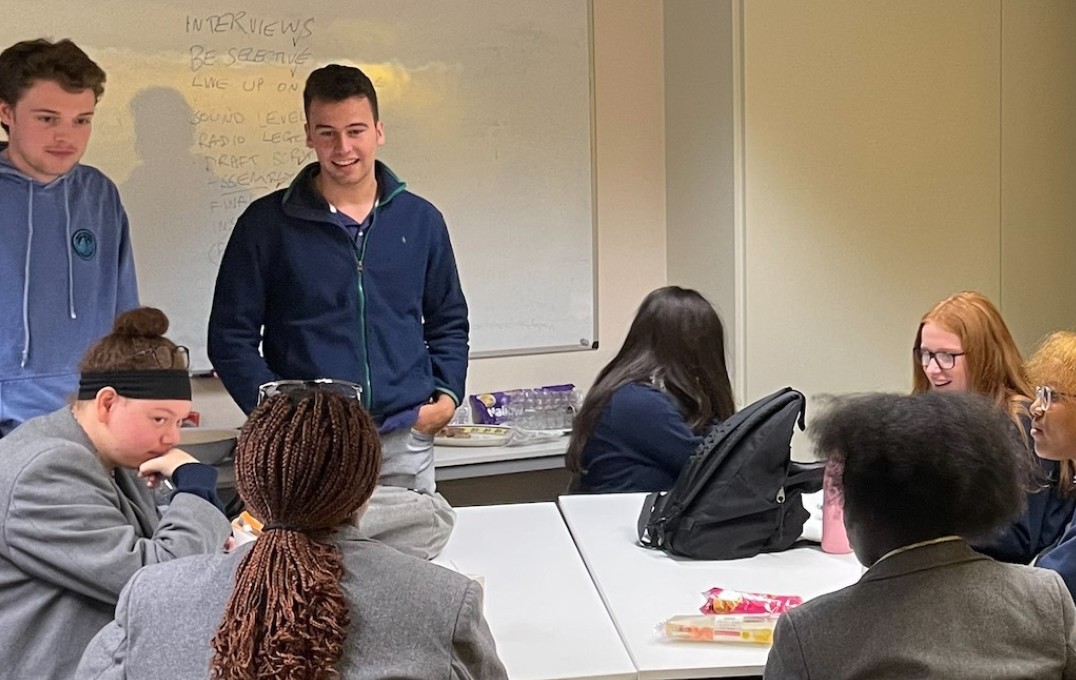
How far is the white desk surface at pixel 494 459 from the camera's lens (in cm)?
354

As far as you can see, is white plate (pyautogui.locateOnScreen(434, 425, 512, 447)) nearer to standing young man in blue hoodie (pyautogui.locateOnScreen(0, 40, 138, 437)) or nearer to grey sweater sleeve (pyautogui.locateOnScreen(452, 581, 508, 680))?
standing young man in blue hoodie (pyautogui.locateOnScreen(0, 40, 138, 437))

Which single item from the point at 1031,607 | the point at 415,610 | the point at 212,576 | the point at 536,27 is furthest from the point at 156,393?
the point at 536,27

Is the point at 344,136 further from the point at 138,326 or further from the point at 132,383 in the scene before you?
the point at 132,383

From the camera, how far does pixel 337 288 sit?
263 centimetres

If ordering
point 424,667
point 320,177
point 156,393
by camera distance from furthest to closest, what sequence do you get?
point 320,177
point 156,393
point 424,667

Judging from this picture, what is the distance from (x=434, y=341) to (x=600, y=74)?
167cm

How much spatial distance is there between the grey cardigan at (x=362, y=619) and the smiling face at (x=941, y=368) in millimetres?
1667

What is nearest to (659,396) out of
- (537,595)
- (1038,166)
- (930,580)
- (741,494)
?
(741,494)

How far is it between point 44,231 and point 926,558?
1922mm

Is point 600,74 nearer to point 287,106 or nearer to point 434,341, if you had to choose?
point 287,106

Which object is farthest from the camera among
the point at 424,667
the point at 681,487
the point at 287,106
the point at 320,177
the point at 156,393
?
the point at 287,106

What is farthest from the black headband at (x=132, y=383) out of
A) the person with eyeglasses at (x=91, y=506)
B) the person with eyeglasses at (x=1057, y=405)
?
the person with eyeglasses at (x=1057, y=405)

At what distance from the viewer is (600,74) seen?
160 inches

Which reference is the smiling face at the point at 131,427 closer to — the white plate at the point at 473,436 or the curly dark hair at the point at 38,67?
the curly dark hair at the point at 38,67
